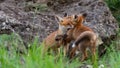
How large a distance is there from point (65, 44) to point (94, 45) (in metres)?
0.57

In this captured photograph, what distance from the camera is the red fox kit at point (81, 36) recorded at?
28.1ft

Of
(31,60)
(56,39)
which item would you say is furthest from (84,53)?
(31,60)

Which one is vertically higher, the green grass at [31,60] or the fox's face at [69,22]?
the green grass at [31,60]

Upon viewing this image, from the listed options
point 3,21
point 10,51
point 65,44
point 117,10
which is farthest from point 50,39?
point 117,10

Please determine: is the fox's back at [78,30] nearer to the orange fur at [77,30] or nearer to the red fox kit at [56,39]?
the orange fur at [77,30]

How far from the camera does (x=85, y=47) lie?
28.8 feet

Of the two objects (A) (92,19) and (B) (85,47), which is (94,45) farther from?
(A) (92,19)

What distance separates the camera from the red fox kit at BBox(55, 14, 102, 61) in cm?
856

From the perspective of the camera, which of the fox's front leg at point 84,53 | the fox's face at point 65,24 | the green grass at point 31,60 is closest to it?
the green grass at point 31,60

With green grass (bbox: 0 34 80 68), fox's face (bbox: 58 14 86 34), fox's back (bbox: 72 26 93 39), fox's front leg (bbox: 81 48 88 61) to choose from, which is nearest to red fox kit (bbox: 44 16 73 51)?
fox's face (bbox: 58 14 86 34)

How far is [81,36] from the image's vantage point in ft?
28.0

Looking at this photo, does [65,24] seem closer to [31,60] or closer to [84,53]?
[84,53]

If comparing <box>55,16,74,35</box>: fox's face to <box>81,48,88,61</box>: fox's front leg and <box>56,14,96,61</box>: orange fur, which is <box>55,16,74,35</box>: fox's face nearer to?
<box>56,14,96,61</box>: orange fur

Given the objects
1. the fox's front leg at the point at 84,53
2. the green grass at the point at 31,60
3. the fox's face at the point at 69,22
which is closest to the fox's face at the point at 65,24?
the fox's face at the point at 69,22
